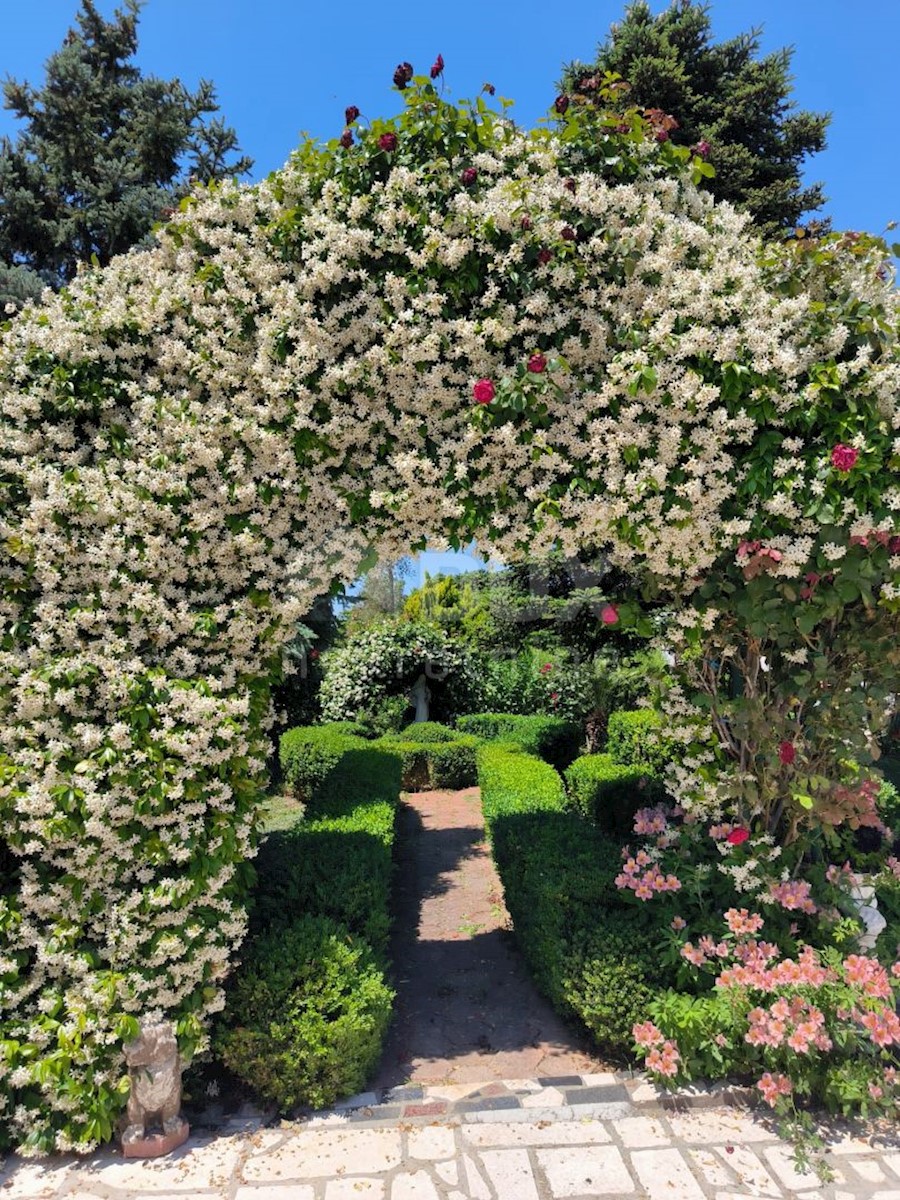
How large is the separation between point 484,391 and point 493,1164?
308 centimetres

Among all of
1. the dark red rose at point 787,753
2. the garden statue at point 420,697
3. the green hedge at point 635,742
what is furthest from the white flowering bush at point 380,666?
the dark red rose at point 787,753

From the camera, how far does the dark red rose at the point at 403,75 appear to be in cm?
326

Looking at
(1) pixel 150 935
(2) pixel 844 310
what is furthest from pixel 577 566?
(1) pixel 150 935

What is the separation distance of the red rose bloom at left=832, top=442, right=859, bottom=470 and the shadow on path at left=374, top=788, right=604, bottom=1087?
119 inches

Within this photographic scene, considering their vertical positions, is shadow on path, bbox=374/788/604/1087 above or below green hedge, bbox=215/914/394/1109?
below

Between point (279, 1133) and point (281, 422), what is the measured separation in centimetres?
305

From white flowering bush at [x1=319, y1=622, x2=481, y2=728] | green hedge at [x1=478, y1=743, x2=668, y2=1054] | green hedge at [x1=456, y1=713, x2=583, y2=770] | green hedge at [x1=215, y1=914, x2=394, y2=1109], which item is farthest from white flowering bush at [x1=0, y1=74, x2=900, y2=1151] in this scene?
white flowering bush at [x1=319, y1=622, x2=481, y2=728]

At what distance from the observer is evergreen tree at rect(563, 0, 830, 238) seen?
13547mm

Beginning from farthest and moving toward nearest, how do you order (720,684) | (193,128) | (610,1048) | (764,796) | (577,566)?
(193,128), (577,566), (720,684), (764,796), (610,1048)

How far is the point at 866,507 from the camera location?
3.01m

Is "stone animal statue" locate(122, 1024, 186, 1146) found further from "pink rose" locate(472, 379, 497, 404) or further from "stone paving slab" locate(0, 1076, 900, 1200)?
"pink rose" locate(472, 379, 497, 404)

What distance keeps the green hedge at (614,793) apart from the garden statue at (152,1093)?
14.0ft

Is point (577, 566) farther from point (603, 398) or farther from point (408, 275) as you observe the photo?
point (408, 275)

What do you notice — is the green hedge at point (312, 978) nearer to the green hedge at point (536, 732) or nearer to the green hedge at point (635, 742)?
the green hedge at point (635, 742)
